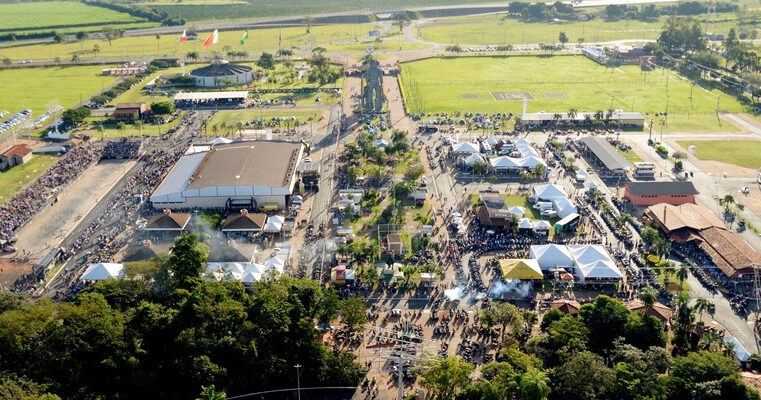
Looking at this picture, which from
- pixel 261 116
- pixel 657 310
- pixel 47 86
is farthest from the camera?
pixel 47 86

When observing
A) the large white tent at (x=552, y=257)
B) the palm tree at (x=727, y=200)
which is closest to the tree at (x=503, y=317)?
the large white tent at (x=552, y=257)

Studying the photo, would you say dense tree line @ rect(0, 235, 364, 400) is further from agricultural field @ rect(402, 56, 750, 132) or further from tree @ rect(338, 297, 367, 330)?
agricultural field @ rect(402, 56, 750, 132)

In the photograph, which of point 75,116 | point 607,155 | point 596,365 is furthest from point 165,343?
point 75,116

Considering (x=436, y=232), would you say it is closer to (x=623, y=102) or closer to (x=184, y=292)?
(x=184, y=292)

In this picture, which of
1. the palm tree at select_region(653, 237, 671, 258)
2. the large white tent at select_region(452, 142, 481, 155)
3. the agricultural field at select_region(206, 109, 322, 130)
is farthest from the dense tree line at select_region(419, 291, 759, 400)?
the agricultural field at select_region(206, 109, 322, 130)

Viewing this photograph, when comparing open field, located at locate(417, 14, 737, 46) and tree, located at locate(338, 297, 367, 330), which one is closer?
tree, located at locate(338, 297, 367, 330)

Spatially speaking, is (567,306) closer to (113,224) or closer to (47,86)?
(113,224)

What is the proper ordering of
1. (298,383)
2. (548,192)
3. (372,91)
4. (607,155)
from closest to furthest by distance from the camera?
1. (298,383)
2. (548,192)
3. (607,155)
4. (372,91)
